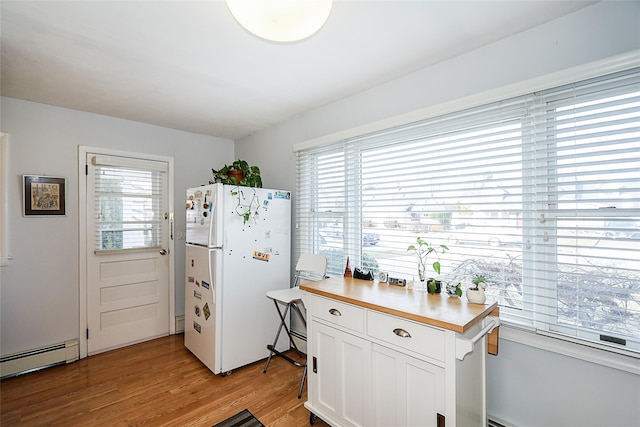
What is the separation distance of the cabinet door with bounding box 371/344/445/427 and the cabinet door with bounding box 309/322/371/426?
0.07 metres

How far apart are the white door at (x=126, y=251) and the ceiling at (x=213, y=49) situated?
0.78 meters

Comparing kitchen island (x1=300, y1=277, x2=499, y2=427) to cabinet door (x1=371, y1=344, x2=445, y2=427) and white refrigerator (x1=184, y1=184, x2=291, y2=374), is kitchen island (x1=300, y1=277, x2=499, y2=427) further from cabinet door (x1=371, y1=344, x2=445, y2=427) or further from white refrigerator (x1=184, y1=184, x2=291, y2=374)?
white refrigerator (x1=184, y1=184, x2=291, y2=374)

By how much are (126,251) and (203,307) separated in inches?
47.6

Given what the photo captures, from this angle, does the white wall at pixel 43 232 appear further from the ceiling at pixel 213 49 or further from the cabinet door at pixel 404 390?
the cabinet door at pixel 404 390

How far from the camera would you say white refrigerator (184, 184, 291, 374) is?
255 centimetres

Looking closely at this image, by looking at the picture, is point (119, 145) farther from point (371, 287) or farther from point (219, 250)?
point (371, 287)

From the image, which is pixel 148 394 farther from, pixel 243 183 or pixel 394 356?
pixel 394 356

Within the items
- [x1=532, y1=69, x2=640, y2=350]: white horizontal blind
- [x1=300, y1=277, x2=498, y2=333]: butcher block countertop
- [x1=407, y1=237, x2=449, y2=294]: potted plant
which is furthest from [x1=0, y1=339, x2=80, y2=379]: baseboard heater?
[x1=532, y1=69, x2=640, y2=350]: white horizontal blind

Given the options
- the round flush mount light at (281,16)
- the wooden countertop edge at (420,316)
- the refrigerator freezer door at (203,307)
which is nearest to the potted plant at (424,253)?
the wooden countertop edge at (420,316)

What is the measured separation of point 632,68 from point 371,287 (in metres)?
1.76

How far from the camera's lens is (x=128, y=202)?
3.19 m

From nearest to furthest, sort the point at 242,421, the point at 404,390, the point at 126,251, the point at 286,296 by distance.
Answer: the point at 404,390 < the point at 242,421 < the point at 286,296 < the point at 126,251

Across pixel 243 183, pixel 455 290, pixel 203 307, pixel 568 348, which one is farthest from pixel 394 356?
pixel 243 183

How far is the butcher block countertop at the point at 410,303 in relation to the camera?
1379 mm
